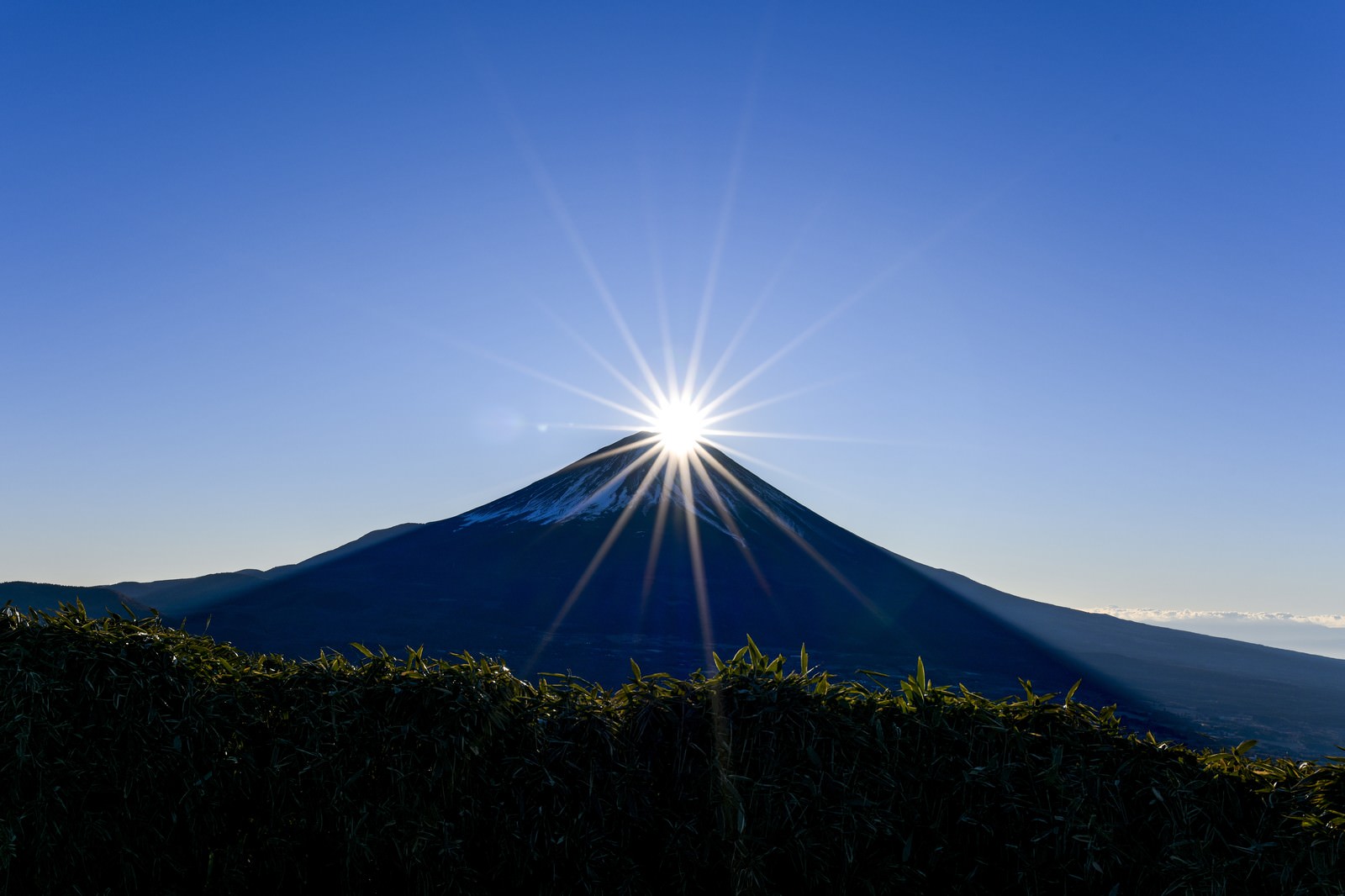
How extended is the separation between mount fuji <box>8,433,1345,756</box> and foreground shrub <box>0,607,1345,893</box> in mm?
68010

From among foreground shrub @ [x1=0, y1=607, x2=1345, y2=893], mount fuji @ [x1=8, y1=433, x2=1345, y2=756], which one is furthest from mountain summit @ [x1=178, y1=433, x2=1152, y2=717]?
foreground shrub @ [x1=0, y1=607, x2=1345, y2=893]

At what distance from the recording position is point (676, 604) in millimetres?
99375

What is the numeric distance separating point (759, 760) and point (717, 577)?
336 feet

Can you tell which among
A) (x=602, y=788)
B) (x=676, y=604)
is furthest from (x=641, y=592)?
(x=602, y=788)

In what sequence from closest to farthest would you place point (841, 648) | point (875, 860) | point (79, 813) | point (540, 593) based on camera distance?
point (875, 860)
point (79, 813)
point (841, 648)
point (540, 593)

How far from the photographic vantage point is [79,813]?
480 centimetres

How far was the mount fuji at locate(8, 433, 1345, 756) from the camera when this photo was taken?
85.1 m

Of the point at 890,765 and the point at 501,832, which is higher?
the point at 890,765

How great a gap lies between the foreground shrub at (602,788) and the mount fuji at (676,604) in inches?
2678

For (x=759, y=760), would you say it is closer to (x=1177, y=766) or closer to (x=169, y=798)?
(x=1177, y=766)

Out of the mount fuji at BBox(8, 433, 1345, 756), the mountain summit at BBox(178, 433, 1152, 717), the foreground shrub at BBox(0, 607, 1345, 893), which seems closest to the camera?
the foreground shrub at BBox(0, 607, 1345, 893)

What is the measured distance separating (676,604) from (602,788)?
96057 mm

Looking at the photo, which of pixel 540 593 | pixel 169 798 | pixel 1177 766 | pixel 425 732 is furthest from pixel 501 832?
pixel 540 593

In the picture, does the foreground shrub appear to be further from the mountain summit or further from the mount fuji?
the mountain summit
